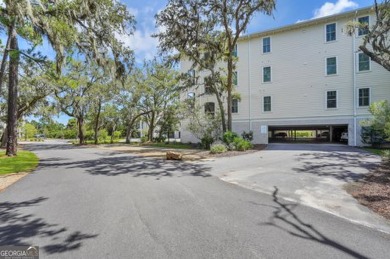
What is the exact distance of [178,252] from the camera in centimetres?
360

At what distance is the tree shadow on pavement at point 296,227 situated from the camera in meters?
3.76

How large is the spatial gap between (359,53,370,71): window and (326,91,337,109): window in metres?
2.67

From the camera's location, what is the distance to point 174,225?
4.57 meters

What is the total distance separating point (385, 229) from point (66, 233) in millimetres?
5335

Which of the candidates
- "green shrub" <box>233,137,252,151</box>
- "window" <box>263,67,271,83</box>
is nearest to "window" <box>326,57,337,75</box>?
"window" <box>263,67,271,83</box>

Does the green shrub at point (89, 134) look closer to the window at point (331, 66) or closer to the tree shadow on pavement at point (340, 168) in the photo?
the window at point (331, 66)

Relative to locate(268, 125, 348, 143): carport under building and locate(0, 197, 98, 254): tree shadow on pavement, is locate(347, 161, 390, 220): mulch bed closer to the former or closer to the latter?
locate(0, 197, 98, 254): tree shadow on pavement

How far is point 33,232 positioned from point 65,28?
27.5ft

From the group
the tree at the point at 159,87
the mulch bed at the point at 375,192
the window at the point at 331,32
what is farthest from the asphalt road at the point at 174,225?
the tree at the point at 159,87

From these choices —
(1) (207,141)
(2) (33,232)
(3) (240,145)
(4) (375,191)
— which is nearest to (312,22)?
(3) (240,145)

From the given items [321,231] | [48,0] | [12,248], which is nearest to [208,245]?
[321,231]

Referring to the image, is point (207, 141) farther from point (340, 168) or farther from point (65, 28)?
point (65, 28)

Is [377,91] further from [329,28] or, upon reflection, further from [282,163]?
[282,163]

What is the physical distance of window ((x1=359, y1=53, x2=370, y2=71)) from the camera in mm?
20438
